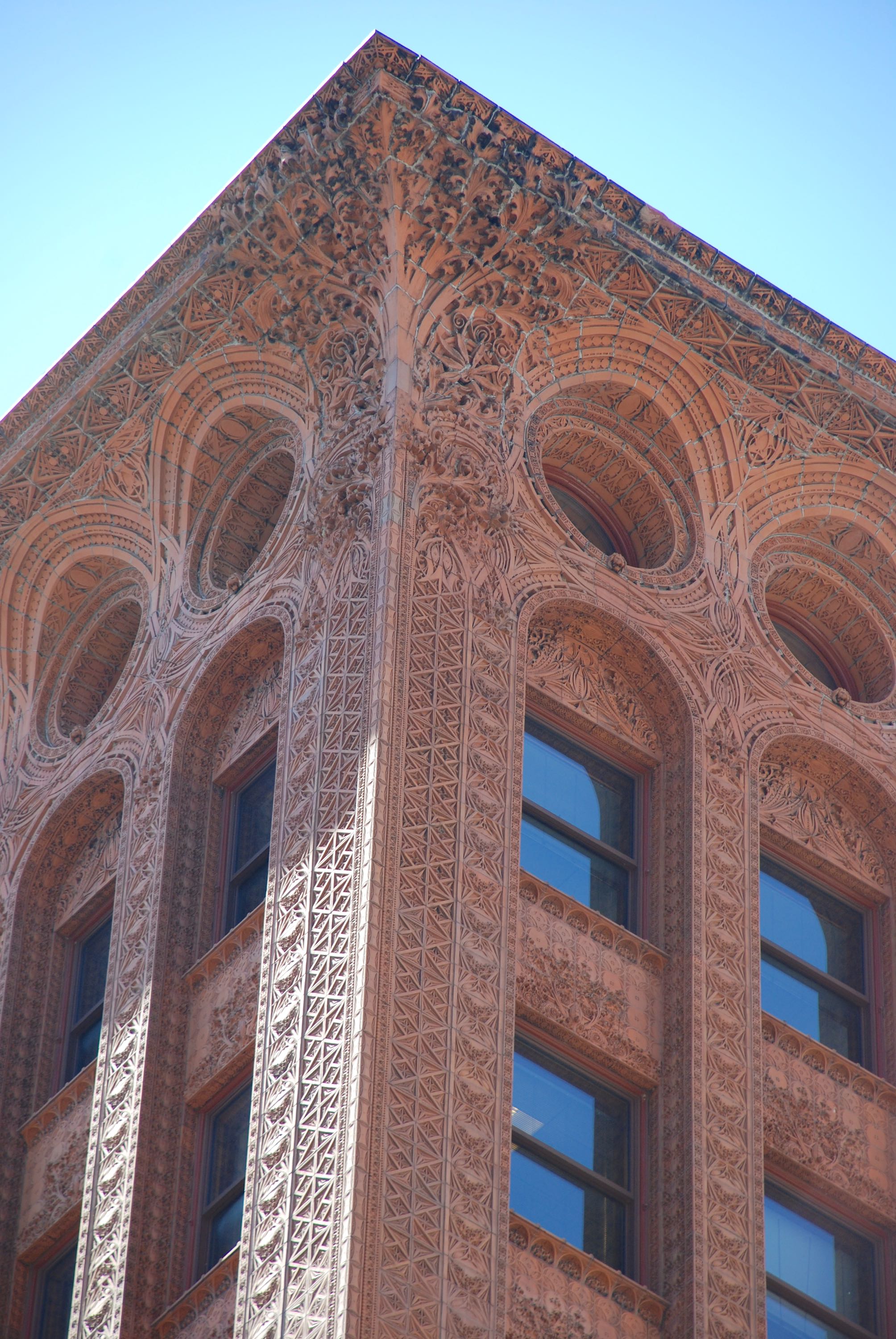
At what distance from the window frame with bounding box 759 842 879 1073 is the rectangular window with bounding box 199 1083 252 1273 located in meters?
5.88

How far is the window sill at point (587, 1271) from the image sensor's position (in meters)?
26.7

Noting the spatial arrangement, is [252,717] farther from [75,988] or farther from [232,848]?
[75,988]

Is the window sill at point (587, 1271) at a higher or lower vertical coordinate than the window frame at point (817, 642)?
lower

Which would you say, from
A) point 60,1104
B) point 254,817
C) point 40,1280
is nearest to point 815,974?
point 254,817

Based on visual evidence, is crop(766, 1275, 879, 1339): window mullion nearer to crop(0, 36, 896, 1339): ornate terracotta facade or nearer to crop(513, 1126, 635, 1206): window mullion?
crop(0, 36, 896, 1339): ornate terracotta facade

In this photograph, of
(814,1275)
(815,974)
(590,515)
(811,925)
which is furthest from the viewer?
(590,515)

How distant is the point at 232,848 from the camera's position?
31734mm

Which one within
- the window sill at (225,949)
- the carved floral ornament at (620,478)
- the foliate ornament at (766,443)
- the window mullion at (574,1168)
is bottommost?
the window mullion at (574,1168)

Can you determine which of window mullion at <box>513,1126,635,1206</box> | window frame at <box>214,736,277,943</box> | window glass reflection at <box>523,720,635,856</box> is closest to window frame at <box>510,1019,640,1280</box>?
window mullion at <box>513,1126,635,1206</box>

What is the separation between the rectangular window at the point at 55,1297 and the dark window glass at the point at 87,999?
2.34 meters

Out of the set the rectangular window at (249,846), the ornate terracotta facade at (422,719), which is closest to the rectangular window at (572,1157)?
the ornate terracotta facade at (422,719)

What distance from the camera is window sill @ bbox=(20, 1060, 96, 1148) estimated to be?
102 feet

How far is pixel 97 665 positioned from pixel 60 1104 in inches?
270

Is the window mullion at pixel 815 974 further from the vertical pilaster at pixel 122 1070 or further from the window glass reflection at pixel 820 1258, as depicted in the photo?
the vertical pilaster at pixel 122 1070
